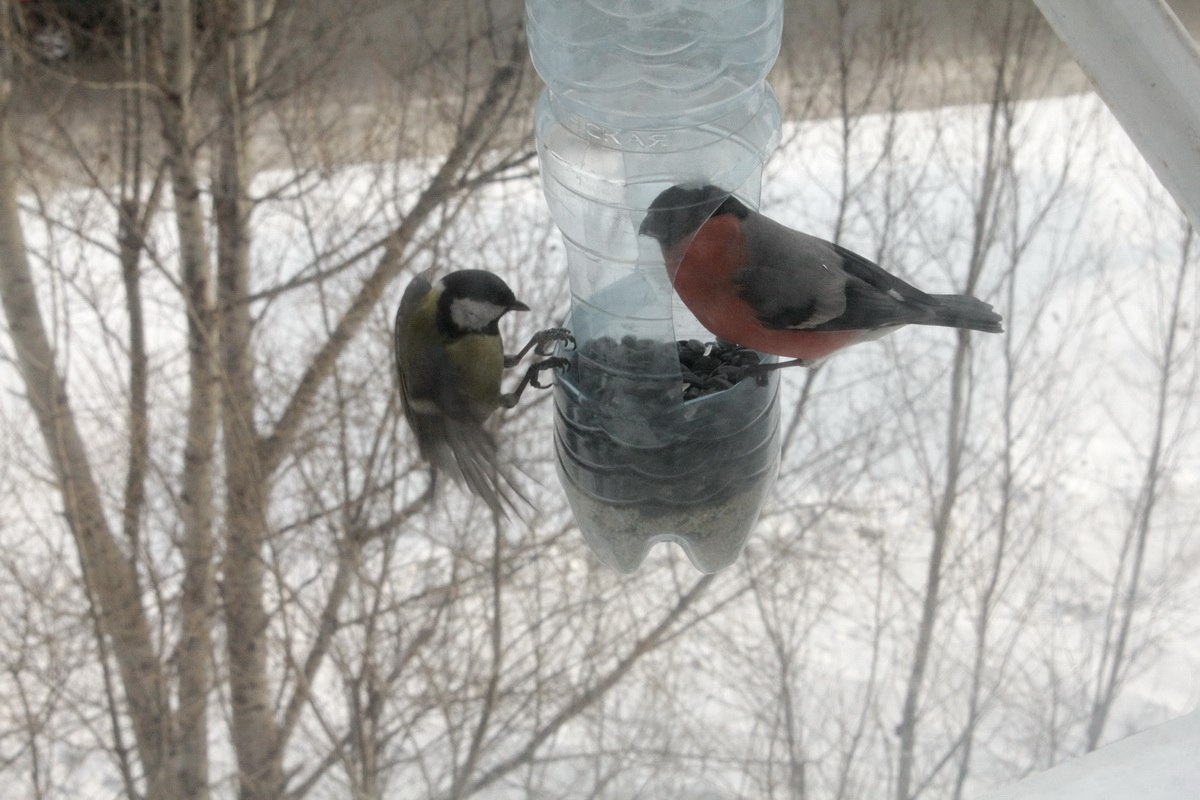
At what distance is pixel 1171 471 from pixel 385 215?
11.8ft

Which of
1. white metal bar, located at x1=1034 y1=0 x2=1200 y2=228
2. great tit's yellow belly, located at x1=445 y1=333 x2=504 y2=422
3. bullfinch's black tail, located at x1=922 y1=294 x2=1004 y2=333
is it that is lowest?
white metal bar, located at x1=1034 y1=0 x2=1200 y2=228

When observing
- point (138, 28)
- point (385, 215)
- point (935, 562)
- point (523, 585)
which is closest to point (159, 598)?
point (523, 585)

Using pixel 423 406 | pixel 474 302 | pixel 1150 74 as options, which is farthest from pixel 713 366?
pixel 1150 74

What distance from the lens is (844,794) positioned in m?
4.48

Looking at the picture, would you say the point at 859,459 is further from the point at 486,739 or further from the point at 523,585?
the point at 486,739

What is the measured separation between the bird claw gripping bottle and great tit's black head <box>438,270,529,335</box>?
0.12m

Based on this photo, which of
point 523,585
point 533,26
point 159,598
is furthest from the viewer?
point 523,585

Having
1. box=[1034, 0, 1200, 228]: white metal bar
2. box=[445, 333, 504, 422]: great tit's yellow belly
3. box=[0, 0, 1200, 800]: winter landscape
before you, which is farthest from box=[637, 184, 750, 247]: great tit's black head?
box=[0, 0, 1200, 800]: winter landscape

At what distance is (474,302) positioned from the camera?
5.19 feet

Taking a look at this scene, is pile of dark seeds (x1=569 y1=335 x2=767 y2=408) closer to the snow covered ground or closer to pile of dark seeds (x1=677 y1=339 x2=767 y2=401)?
pile of dark seeds (x1=677 y1=339 x2=767 y2=401)

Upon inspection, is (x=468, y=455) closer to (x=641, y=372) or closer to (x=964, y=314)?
(x=641, y=372)

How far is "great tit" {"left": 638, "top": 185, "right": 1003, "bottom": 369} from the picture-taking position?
1341mm

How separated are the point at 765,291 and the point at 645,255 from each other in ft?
0.66

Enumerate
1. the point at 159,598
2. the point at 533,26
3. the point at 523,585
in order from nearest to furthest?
the point at 533,26 < the point at 159,598 < the point at 523,585
